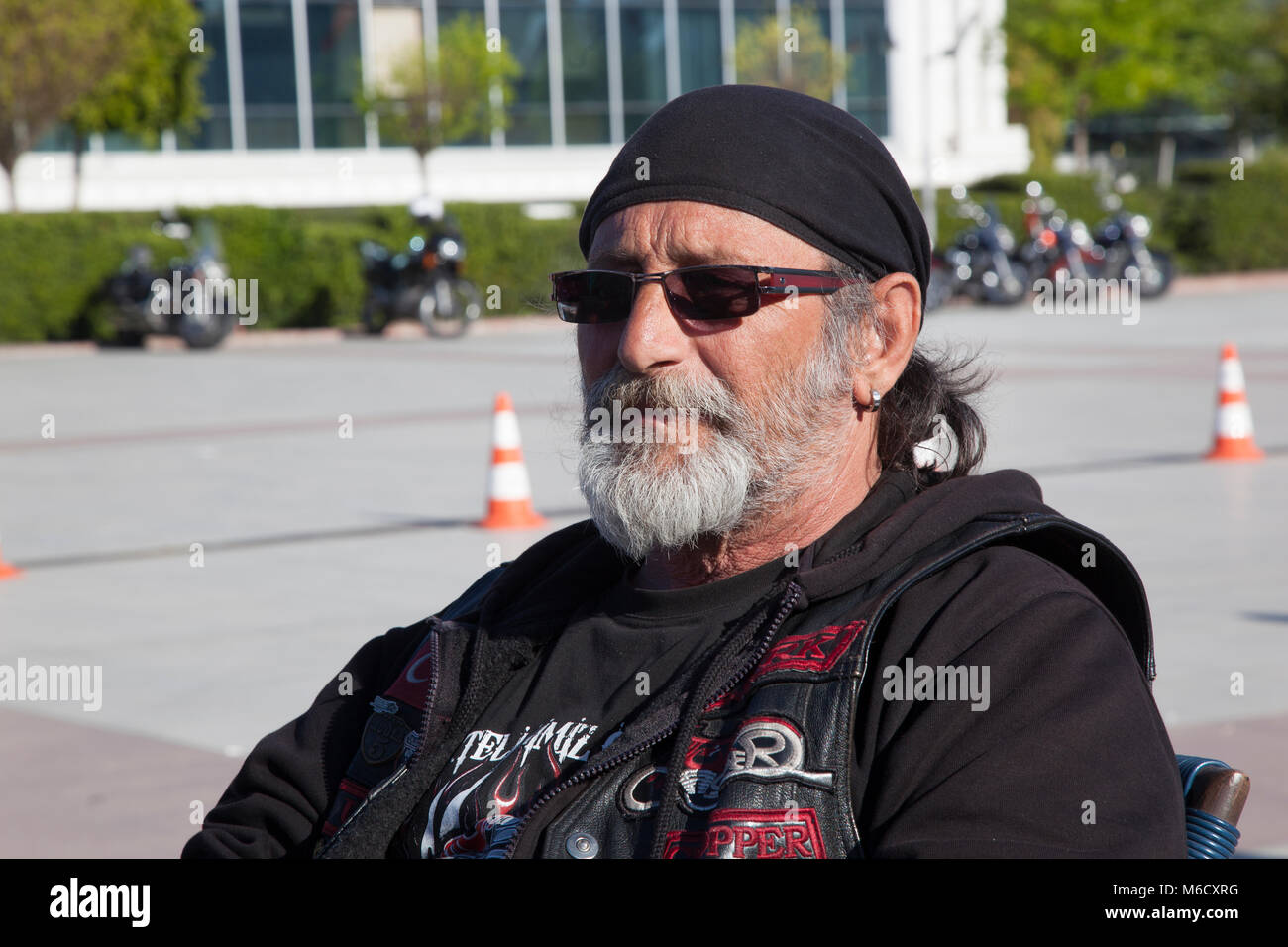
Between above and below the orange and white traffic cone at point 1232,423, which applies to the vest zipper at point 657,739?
above

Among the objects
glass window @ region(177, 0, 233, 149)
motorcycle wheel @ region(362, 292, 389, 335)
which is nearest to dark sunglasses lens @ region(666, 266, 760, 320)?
motorcycle wheel @ region(362, 292, 389, 335)

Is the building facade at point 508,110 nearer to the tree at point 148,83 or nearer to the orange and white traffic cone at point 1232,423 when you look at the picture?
the tree at point 148,83

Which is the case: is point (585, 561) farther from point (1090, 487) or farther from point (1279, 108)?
point (1279, 108)

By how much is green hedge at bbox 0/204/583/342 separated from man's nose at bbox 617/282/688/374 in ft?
71.1

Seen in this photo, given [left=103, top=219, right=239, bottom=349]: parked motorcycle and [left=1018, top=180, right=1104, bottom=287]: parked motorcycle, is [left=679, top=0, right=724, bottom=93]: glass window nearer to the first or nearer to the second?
[left=1018, top=180, right=1104, bottom=287]: parked motorcycle

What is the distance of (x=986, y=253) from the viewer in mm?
26766

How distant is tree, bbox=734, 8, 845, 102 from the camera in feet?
128

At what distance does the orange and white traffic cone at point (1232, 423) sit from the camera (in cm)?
1042

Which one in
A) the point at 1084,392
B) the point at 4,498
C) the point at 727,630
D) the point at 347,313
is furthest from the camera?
the point at 347,313

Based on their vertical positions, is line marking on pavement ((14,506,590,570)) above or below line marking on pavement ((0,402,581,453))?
below

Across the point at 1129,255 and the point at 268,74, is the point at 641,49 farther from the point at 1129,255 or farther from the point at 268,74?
the point at 1129,255

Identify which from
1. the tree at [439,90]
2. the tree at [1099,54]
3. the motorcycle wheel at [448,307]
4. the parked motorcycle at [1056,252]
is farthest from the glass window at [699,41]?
the motorcycle wheel at [448,307]
